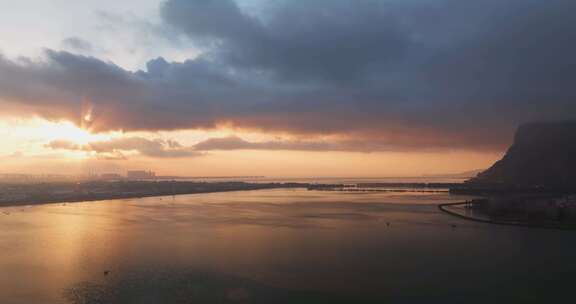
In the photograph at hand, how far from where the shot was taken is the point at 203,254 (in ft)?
76.6

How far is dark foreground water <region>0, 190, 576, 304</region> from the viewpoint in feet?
52.1

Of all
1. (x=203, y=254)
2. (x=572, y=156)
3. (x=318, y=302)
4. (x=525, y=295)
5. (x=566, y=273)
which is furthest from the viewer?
(x=572, y=156)

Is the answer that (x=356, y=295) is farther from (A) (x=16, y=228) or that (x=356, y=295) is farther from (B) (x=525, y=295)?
(A) (x=16, y=228)

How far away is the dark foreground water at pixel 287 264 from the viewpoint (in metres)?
15.9

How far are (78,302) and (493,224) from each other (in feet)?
109

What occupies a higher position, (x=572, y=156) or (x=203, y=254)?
(x=572, y=156)

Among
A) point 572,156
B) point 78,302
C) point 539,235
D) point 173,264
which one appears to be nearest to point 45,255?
point 173,264

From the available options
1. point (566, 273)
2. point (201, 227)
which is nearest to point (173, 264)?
point (201, 227)

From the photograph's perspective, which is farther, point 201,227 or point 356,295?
point 201,227

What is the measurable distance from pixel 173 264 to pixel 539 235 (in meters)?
25.8

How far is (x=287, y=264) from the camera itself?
20.8m

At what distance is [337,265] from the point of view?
67.6 feet

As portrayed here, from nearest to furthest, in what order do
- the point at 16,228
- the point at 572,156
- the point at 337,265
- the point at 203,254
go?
the point at 337,265
the point at 203,254
the point at 16,228
the point at 572,156

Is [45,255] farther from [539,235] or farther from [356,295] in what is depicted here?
[539,235]
